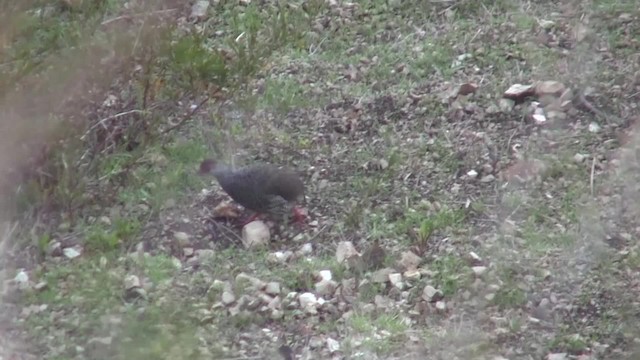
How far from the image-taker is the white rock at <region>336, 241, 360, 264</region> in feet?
15.8

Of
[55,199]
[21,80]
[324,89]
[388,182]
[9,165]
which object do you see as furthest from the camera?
[324,89]

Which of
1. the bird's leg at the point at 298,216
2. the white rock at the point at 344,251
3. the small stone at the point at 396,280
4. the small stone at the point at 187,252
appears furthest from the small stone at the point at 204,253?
the small stone at the point at 396,280

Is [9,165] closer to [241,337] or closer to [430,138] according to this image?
[241,337]

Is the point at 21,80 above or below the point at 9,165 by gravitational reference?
above

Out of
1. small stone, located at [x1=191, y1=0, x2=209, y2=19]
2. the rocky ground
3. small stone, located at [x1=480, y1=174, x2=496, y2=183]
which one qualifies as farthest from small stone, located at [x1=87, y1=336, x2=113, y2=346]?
small stone, located at [x1=191, y1=0, x2=209, y2=19]

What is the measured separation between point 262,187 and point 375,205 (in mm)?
507

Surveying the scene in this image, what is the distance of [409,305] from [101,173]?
4.96 ft

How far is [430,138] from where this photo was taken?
5.66m

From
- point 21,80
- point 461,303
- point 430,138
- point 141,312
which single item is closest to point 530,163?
point 430,138

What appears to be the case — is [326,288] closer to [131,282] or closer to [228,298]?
[228,298]

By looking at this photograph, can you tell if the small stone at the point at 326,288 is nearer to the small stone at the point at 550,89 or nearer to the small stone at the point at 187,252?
the small stone at the point at 187,252

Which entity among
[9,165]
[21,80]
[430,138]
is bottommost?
[430,138]

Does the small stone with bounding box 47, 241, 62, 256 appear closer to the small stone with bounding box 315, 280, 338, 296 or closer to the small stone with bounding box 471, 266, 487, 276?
the small stone with bounding box 315, 280, 338, 296

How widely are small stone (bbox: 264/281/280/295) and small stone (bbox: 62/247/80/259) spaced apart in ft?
2.66
